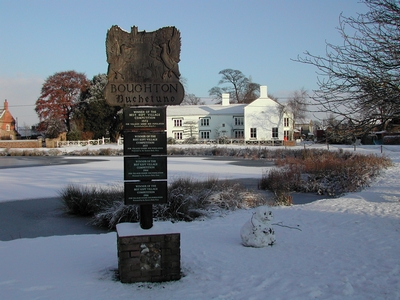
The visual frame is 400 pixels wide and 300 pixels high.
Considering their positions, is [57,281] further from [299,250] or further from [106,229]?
[106,229]

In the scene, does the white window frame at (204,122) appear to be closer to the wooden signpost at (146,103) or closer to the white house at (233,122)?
the white house at (233,122)

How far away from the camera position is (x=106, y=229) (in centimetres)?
1069

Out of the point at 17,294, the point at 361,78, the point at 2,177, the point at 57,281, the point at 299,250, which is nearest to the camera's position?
the point at 17,294

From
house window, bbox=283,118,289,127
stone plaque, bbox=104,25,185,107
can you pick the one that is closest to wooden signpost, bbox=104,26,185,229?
stone plaque, bbox=104,25,185,107

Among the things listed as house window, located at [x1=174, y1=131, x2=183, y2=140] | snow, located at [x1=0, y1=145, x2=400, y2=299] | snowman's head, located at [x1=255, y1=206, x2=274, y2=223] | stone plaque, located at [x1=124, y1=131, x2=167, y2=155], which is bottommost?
snow, located at [x1=0, y1=145, x2=400, y2=299]

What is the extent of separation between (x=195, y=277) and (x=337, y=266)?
2.25 meters

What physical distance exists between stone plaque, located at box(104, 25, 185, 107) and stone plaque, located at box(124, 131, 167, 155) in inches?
19.4

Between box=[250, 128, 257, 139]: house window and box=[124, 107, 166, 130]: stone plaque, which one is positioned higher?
box=[250, 128, 257, 139]: house window

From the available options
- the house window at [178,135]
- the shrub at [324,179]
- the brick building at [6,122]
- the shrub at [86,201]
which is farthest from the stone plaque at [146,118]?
the brick building at [6,122]

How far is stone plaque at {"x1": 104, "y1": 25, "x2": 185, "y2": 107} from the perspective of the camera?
6.26m

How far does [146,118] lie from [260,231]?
3.23m

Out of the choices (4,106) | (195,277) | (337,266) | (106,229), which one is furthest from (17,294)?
(4,106)

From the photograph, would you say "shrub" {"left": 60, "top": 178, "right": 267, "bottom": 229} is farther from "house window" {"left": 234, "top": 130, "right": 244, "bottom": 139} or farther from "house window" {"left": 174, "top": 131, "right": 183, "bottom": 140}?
"house window" {"left": 174, "top": 131, "right": 183, "bottom": 140}

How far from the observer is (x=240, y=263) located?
6.70 metres
